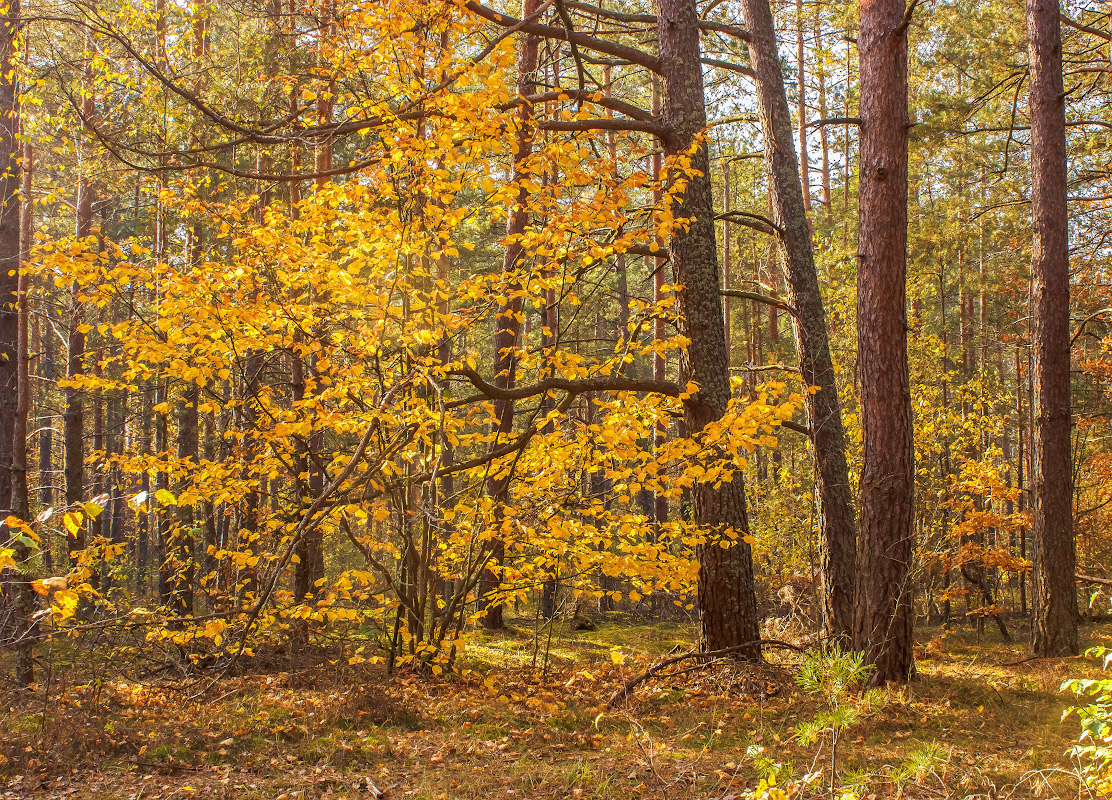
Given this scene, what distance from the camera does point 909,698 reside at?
5.66m

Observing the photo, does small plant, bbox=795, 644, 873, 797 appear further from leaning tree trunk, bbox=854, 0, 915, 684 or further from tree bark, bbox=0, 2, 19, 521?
tree bark, bbox=0, 2, 19, 521

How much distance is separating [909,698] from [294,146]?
7.53 meters

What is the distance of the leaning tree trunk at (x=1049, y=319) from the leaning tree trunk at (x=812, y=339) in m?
2.49

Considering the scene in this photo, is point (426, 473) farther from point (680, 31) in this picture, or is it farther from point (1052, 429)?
point (1052, 429)

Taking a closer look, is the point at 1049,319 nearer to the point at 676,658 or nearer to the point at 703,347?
the point at 703,347

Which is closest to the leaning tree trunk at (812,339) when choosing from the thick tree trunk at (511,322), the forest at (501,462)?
the forest at (501,462)

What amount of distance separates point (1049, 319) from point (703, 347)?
14.9 feet

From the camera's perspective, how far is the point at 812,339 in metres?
7.38

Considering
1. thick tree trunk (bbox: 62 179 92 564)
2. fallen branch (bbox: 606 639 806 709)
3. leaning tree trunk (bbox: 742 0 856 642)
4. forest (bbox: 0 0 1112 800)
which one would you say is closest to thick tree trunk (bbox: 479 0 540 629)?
forest (bbox: 0 0 1112 800)

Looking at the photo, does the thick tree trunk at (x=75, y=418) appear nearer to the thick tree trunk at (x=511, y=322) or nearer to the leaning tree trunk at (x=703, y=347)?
the thick tree trunk at (x=511, y=322)

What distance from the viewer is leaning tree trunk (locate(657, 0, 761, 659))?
21.1 feet

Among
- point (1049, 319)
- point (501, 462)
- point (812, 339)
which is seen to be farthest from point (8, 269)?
point (1049, 319)

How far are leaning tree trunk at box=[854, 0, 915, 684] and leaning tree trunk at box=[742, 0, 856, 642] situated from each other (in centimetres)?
88

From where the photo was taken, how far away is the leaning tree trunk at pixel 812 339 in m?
7.13
